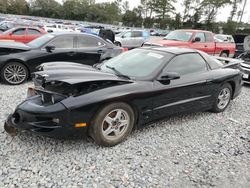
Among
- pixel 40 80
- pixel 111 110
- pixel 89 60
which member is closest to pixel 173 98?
pixel 111 110

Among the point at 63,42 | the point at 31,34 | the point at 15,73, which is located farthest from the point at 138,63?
the point at 31,34

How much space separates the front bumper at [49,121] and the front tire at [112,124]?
0.19m

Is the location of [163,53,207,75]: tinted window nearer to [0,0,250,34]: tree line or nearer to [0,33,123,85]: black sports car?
[0,33,123,85]: black sports car

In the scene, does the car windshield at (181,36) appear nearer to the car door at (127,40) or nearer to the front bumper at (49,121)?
the car door at (127,40)

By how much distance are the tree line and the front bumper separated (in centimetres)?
5812

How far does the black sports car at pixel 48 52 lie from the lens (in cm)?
584

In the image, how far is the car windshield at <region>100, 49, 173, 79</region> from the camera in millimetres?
3721

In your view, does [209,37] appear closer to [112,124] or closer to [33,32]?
[33,32]

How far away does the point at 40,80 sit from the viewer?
3295 millimetres

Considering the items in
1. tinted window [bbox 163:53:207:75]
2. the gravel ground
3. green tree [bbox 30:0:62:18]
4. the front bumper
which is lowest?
the gravel ground

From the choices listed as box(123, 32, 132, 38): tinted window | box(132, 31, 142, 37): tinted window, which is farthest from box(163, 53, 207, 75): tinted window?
box(132, 31, 142, 37): tinted window

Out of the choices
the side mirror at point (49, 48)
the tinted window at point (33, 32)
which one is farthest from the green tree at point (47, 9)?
the side mirror at point (49, 48)

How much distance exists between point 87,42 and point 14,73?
7.40ft

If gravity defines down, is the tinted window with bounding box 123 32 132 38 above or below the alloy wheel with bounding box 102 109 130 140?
above
